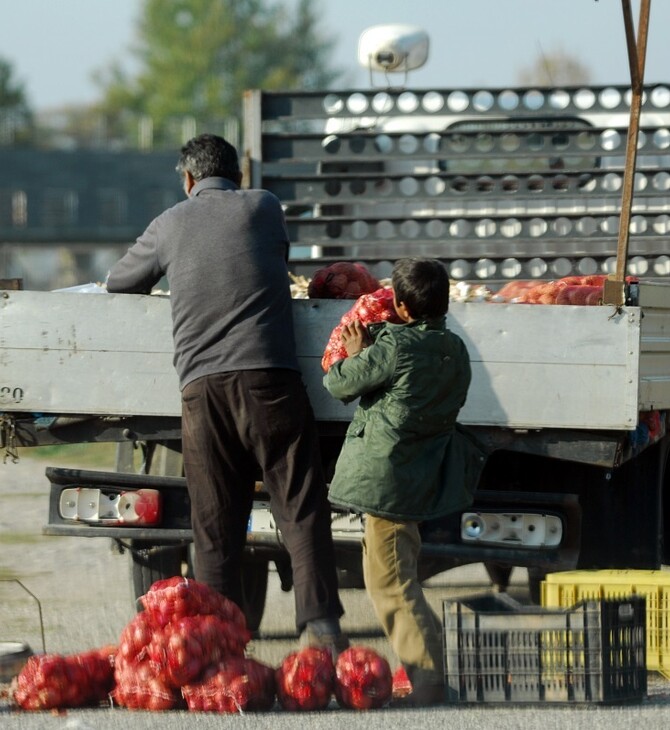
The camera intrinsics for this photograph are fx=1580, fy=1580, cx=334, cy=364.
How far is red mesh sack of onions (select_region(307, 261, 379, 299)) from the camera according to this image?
6.13 meters

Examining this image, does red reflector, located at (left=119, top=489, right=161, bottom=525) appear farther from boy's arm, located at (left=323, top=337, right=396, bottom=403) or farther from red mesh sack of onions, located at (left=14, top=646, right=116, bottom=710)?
boy's arm, located at (left=323, top=337, right=396, bottom=403)

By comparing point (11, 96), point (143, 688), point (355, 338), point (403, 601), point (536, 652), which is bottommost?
point (143, 688)

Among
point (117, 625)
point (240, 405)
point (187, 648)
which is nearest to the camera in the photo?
point (187, 648)

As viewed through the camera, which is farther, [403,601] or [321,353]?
[321,353]

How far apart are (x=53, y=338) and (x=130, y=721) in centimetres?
157

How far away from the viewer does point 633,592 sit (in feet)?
19.4

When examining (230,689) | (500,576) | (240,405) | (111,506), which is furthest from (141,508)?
(500,576)

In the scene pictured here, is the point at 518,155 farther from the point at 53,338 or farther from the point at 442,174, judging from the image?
the point at 53,338

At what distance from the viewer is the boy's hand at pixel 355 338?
220 inches

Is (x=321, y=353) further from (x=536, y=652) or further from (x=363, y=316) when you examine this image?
(x=536, y=652)

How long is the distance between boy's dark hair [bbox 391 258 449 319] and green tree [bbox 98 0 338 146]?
2999 inches

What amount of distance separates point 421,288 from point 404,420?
459 mm

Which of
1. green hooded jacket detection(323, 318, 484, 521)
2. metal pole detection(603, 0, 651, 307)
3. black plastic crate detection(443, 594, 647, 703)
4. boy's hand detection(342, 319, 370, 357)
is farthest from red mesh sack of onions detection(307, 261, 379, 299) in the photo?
black plastic crate detection(443, 594, 647, 703)

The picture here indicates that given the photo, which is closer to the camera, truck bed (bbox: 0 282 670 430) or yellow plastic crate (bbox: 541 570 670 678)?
truck bed (bbox: 0 282 670 430)
